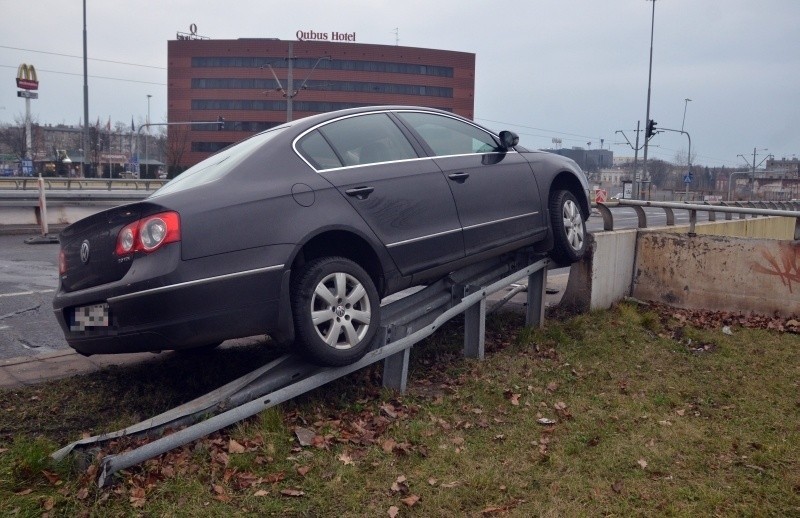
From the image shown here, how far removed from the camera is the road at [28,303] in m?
6.52

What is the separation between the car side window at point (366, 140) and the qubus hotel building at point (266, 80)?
235 feet

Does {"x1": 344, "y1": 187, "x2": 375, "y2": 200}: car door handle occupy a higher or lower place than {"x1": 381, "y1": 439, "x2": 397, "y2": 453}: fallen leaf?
higher

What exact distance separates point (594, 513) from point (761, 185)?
237 ft

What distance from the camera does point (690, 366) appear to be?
6047 millimetres

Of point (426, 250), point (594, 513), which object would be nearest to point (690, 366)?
point (426, 250)

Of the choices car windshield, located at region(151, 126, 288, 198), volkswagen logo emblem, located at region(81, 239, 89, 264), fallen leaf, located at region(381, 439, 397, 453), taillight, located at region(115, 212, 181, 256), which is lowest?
fallen leaf, located at region(381, 439, 397, 453)

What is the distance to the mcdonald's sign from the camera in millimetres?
71062

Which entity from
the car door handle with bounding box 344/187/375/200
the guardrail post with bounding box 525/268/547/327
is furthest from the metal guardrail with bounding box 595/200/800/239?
the car door handle with bounding box 344/187/375/200

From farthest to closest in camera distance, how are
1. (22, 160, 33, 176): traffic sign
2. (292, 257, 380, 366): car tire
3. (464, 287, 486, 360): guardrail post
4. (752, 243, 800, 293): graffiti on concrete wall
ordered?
(22, 160, 33, 176): traffic sign → (752, 243, 800, 293): graffiti on concrete wall → (464, 287, 486, 360): guardrail post → (292, 257, 380, 366): car tire

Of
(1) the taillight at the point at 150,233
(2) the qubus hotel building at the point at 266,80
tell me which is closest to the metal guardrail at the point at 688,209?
(1) the taillight at the point at 150,233

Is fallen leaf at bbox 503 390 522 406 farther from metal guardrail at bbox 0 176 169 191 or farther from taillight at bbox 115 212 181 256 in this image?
metal guardrail at bbox 0 176 169 191

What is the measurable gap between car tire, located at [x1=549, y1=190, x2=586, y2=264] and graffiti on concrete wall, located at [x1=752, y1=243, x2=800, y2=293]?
1.94m

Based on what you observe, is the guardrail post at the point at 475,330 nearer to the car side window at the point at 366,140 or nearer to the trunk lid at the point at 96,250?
the car side window at the point at 366,140

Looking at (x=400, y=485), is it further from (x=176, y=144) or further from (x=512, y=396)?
(x=176, y=144)
